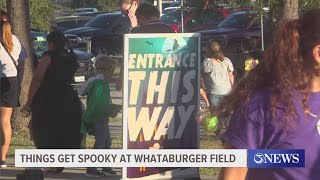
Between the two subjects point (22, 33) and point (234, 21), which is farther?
point (234, 21)

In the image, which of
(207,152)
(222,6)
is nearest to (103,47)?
(222,6)

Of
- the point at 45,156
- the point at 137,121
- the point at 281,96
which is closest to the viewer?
the point at 281,96

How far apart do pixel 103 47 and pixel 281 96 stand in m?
25.6

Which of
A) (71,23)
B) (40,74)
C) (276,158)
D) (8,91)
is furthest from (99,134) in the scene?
(71,23)

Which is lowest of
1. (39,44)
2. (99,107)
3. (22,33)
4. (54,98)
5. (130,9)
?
(39,44)

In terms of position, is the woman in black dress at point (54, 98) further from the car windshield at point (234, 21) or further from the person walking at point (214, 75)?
the car windshield at point (234, 21)

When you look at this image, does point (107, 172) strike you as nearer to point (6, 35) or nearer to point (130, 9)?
point (130, 9)

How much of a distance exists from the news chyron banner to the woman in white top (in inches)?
101

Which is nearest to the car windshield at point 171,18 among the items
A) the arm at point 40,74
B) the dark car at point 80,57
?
the dark car at point 80,57

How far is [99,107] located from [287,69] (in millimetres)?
6033

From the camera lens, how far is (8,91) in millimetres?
9578

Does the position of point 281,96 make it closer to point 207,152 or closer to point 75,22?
point 207,152

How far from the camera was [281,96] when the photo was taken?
3326 mm

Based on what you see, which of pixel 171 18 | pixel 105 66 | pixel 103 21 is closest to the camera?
pixel 105 66
